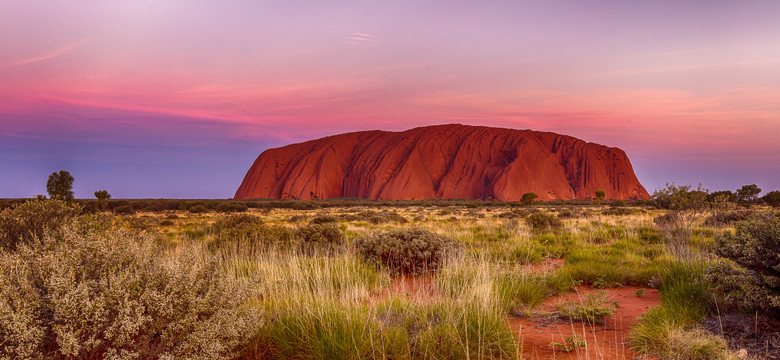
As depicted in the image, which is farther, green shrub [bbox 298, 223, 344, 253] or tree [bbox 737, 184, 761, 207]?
tree [bbox 737, 184, 761, 207]

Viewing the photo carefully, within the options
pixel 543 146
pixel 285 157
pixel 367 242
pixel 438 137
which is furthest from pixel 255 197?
pixel 367 242

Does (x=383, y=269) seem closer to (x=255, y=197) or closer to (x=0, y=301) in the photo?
(x=0, y=301)

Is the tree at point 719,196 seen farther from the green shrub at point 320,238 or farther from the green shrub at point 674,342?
the green shrub at point 320,238

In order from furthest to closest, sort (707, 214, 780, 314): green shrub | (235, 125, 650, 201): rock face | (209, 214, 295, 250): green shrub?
(235, 125, 650, 201): rock face < (209, 214, 295, 250): green shrub < (707, 214, 780, 314): green shrub

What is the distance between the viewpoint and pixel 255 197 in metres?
114

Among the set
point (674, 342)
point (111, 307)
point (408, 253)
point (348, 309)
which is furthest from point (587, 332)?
point (111, 307)

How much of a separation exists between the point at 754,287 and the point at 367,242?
7.09 m

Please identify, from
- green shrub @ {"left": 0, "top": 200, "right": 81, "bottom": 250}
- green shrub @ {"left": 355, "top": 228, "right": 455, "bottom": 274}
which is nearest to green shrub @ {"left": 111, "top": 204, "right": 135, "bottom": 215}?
green shrub @ {"left": 0, "top": 200, "right": 81, "bottom": 250}

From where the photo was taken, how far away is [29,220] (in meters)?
7.24

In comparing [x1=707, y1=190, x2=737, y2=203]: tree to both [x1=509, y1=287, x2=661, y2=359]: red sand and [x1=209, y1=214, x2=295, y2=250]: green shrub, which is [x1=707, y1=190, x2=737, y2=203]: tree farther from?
[x1=209, y1=214, x2=295, y2=250]: green shrub

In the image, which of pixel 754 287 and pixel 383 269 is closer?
pixel 754 287

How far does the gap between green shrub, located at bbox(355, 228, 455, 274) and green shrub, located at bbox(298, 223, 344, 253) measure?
2.08m

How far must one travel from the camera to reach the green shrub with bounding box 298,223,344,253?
11.3 meters

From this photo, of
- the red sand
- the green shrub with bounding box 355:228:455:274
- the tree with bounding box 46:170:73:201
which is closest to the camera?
the red sand
